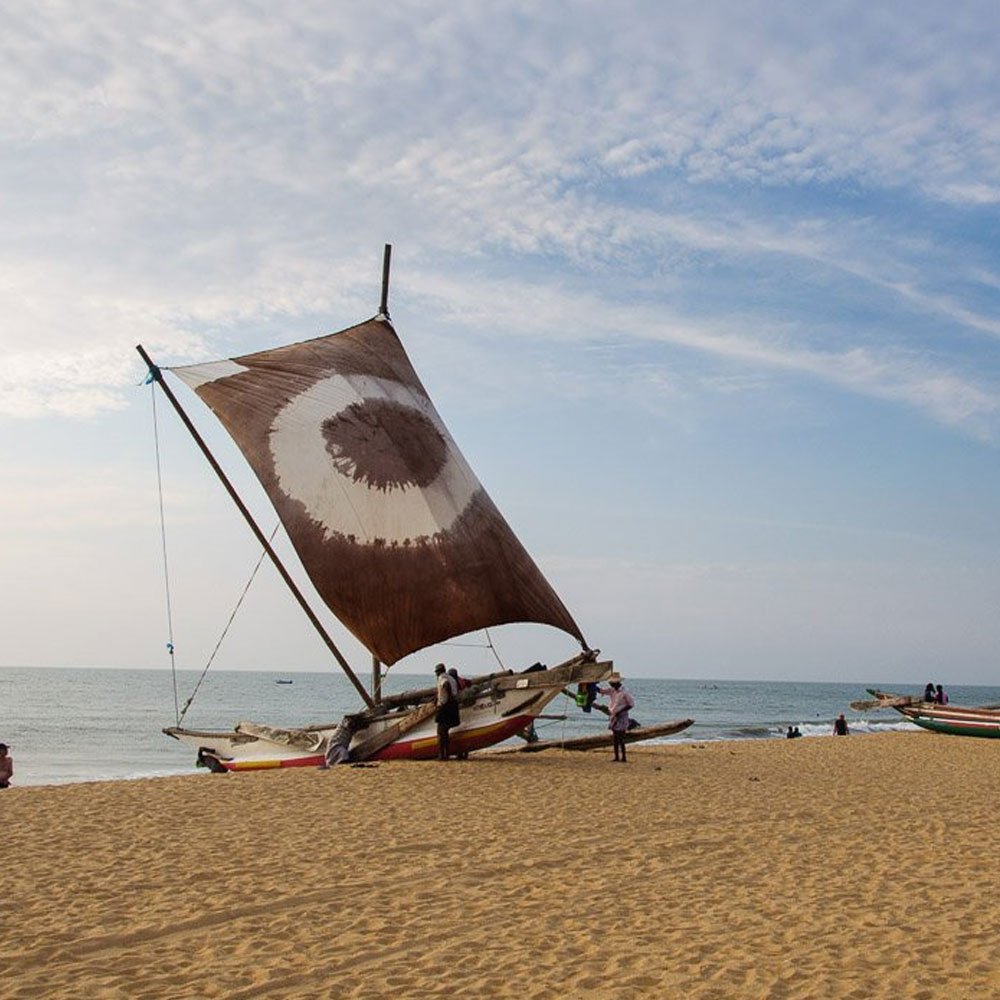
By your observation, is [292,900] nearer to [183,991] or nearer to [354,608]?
[183,991]

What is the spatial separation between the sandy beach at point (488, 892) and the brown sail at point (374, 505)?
3855 millimetres

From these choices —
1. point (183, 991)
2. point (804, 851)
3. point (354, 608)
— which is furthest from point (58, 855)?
point (354, 608)

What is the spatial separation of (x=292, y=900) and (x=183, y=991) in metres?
2.12

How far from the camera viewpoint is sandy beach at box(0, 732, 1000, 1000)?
20.0 ft

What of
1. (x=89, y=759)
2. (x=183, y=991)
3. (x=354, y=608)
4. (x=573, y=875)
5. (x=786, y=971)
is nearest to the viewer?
(x=183, y=991)

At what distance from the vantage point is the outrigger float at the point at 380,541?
1772 centimetres

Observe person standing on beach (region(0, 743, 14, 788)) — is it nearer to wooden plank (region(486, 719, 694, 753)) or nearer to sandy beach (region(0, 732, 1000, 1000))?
sandy beach (region(0, 732, 1000, 1000))

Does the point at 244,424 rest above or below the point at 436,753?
above

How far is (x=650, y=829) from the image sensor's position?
37.0 feet

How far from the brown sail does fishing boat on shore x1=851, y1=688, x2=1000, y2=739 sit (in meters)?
18.6

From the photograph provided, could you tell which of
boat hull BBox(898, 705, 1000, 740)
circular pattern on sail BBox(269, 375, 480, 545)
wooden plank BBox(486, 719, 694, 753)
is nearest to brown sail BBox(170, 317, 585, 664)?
circular pattern on sail BBox(269, 375, 480, 545)

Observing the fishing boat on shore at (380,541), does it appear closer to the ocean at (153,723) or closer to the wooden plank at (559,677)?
the wooden plank at (559,677)

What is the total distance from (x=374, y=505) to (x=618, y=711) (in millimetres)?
6067

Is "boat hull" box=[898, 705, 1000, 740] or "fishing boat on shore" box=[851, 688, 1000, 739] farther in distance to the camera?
"fishing boat on shore" box=[851, 688, 1000, 739]
